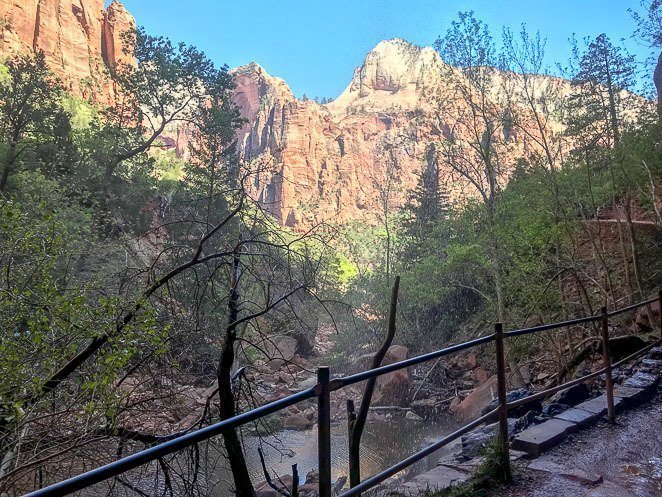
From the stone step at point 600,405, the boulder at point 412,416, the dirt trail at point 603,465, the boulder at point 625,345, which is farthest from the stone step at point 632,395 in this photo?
the boulder at point 412,416

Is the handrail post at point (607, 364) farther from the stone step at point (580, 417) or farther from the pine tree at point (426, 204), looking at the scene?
the pine tree at point (426, 204)

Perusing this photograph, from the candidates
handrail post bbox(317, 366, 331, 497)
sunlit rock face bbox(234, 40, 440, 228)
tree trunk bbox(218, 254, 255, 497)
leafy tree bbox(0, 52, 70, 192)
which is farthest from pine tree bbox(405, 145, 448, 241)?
sunlit rock face bbox(234, 40, 440, 228)

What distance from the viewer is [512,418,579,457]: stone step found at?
11.7 ft

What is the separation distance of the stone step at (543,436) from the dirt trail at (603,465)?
0.20ft

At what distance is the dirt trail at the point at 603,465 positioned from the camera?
297 cm

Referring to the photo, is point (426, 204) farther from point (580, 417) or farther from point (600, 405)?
point (580, 417)

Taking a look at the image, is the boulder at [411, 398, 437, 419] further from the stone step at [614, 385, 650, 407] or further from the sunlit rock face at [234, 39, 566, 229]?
the sunlit rock face at [234, 39, 566, 229]

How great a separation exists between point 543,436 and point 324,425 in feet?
9.06

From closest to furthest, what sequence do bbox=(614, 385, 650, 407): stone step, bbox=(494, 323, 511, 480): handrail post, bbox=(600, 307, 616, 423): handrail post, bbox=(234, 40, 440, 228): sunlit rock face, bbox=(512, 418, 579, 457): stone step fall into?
bbox=(494, 323, 511, 480): handrail post
bbox=(512, 418, 579, 457): stone step
bbox=(600, 307, 616, 423): handrail post
bbox=(614, 385, 650, 407): stone step
bbox=(234, 40, 440, 228): sunlit rock face

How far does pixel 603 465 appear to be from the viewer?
3434mm

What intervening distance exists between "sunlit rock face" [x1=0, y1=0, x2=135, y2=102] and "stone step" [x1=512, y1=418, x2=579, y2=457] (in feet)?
219

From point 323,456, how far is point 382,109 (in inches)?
5162

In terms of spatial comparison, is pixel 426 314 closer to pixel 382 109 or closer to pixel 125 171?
pixel 125 171

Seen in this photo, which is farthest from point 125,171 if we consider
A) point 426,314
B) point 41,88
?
point 426,314
